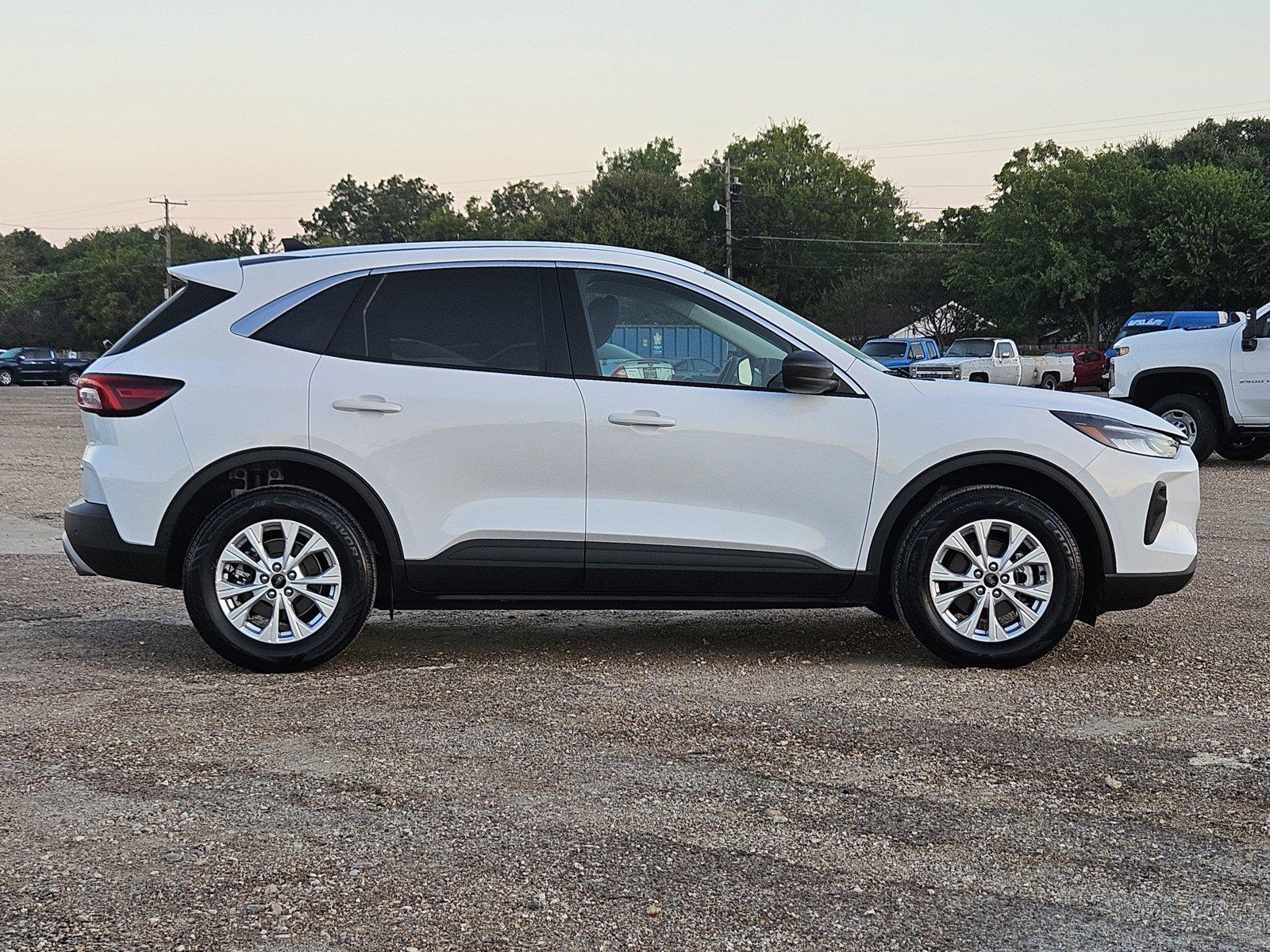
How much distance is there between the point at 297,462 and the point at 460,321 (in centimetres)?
92

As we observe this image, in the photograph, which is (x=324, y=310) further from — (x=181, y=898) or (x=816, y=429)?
(x=181, y=898)

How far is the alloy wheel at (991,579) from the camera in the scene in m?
5.96

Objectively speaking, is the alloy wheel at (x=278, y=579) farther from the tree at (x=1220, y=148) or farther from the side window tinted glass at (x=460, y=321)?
the tree at (x=1220, y=148)

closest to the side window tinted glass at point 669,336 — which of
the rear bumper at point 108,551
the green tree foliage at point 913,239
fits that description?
the rear bumper at point 108,551

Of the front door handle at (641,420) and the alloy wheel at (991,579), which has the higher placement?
the front door handle at (641,420)

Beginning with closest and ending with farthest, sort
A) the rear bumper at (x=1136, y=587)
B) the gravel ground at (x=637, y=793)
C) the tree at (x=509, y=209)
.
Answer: the gravel ground at (x=637, y=793) < the rear bumper at (x=1136, y=587) < the tree at (x=509, y=209)

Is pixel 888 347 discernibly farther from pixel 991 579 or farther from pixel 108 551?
pixel 108 551

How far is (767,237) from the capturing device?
7819cm

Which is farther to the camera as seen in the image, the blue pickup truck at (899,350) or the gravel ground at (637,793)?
the blue pickup truck at (899,350)

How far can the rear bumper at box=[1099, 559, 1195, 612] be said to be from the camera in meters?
6.05

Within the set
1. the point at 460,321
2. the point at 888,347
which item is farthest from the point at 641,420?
the point at 888,347

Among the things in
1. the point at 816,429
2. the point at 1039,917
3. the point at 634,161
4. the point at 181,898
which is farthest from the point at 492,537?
the point at 634,161

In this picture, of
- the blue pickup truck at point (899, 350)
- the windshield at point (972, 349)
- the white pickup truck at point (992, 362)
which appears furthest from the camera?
the windshield at point (972, 349)

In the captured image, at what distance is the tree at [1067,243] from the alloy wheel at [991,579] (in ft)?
164
